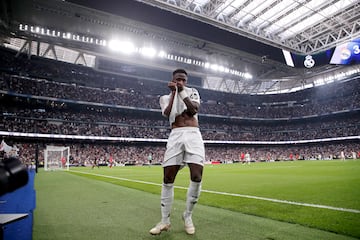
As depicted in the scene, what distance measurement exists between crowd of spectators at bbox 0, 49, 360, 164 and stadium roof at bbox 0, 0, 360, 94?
6365mm

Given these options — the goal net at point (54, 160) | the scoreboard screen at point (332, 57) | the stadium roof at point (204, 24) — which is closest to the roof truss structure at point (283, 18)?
the stadium roof at point (204, 24)

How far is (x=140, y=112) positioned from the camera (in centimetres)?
4931

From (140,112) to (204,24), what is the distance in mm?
23492

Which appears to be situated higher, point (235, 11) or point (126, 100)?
point (235, 11)

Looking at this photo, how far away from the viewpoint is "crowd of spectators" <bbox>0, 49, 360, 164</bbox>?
38.8m

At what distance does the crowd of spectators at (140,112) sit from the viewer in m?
38.8

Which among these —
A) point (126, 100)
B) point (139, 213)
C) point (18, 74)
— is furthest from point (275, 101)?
point (139, 213)

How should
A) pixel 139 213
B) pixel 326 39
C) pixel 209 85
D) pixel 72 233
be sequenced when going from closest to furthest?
pixel 72 233
pixel 139 213
pixel 326 39
pixel 209 85

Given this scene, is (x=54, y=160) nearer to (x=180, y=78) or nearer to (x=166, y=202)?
(x=166, y=202)

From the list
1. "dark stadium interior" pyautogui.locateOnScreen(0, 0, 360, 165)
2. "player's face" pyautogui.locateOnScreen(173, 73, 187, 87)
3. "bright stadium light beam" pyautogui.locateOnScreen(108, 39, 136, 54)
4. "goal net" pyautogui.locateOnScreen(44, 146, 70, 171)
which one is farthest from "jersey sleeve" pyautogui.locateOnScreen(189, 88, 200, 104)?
"bright stadium light beam" pyautogui.locateOnScreen(108, 39, 136, 54)

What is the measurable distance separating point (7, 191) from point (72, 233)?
9.25 ft

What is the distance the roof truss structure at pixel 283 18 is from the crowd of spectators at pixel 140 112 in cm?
1932

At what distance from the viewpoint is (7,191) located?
1149 millimetres

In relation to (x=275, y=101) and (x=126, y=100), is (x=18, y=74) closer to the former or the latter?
(x=126, y=100)
